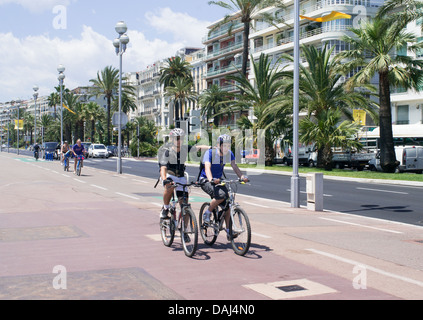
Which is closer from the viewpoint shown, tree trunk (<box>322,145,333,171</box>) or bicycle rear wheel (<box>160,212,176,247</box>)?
bicycle rear wheel (<box>160,212,176,247</box>)

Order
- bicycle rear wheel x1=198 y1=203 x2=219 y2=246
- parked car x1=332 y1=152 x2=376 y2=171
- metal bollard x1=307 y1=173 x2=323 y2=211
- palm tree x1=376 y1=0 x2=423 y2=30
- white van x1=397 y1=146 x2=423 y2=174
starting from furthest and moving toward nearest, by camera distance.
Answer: parked car x1=332 y1=152 x2=376 y2=171
white van x1=397 y1=146 x2=423 y2=174
palm tree x1=376 y1=0 x2=423 y2=30
metal bollard x1=307 y1=173 x2=323 y2=211
bicycle rear wheel x1=198 y1=203 x2=219 y2=246

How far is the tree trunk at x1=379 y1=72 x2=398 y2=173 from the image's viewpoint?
101ft

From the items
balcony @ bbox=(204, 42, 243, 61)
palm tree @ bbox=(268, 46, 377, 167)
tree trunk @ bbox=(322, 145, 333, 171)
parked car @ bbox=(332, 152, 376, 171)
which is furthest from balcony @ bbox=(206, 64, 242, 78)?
tree trunk @ bbox=(322, 145, 333, 171)

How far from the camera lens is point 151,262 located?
711 centimetres

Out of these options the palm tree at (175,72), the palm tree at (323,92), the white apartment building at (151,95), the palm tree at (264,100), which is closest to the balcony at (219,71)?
the palm tree at (175,72)

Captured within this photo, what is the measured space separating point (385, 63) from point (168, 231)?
2446 centimetres

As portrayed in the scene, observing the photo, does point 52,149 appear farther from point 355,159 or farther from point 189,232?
point 189,232

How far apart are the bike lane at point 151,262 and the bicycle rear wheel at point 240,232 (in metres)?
0.13

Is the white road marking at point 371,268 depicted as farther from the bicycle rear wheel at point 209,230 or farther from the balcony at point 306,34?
the balcony at point 306,34

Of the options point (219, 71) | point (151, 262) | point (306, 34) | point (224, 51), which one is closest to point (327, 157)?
point (151, 262)

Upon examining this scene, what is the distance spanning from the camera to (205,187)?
8.01 m

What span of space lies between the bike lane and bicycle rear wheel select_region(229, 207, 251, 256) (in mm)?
127

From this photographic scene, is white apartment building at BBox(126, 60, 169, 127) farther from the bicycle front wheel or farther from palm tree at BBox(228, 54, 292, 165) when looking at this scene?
the bicycle front wheel
